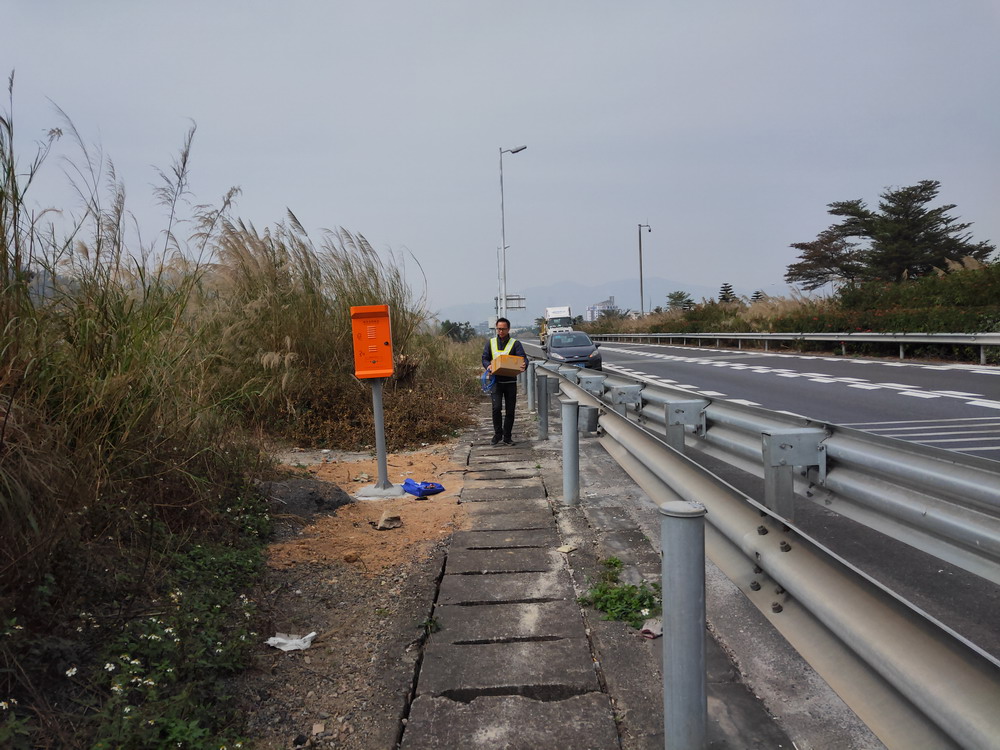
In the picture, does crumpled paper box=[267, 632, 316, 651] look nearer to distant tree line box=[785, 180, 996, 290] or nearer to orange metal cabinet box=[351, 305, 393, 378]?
orange metal cabinet box=[351, 305, 393, 378]

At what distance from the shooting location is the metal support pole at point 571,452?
5928 mm

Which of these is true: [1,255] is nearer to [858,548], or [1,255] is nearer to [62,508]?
[62,508]

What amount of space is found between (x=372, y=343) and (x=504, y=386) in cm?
314

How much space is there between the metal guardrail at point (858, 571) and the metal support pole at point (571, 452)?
237 cm

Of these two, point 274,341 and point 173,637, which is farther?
point 274,341

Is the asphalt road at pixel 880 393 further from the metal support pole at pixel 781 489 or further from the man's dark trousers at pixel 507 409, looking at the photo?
the man's dark trousers at pixel 507 409

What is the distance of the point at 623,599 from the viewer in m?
3.89

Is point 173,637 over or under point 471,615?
over

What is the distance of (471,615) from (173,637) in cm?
146

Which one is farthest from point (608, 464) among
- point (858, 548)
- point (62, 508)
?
point (62, 508)

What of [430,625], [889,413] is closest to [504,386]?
[889,413]

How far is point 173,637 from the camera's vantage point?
298 centimetres

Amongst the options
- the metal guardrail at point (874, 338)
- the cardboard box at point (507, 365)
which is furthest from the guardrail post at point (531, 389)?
the metal guardrail at point (874, 338)

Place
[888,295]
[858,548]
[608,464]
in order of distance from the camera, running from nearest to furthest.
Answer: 1. [858,548]
2. [608,464]
3. [888,295]
